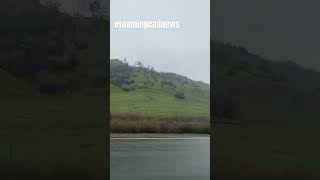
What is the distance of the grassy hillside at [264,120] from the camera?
4234 millimetres

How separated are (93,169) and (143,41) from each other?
154 cm

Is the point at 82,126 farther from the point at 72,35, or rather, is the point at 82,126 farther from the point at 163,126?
the point at 163,126

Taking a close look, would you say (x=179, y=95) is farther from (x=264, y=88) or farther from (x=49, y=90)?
(x=49, y=90)

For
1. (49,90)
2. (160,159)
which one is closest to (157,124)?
(160,159)

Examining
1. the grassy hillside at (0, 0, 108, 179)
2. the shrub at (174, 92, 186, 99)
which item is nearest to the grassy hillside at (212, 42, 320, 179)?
the grassy hillside at (0, 0, 108, 179)

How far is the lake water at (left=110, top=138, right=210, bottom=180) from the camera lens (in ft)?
15.9

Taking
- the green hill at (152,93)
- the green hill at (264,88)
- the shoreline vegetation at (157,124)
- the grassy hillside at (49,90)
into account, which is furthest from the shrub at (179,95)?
the grassy hillside at (49,90)

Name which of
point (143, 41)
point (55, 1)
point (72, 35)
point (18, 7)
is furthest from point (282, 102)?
point (18, 7)

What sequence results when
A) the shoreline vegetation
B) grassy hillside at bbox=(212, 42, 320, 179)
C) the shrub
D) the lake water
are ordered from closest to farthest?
grassy hillside at bbox=(212, 42, 320, 179), the lake water, the shoreline vegetation, the shrub

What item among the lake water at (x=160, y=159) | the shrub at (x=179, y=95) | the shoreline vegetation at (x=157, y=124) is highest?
the shrub at (x=179, y=95)

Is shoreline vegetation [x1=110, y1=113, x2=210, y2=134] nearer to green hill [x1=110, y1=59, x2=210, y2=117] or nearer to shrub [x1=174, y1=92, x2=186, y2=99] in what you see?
green hill [x1=110, y1=59, x2=210, y2=117]

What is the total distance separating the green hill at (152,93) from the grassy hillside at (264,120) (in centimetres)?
78

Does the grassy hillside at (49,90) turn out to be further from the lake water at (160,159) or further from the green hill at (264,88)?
the green hill at (264,88)

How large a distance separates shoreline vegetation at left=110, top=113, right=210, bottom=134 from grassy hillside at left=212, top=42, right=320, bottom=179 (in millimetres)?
868
